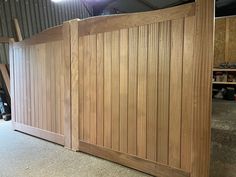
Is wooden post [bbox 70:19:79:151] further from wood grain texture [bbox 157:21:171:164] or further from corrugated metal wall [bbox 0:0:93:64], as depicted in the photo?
corrugated metal wall [bbox 0:0:93:64]

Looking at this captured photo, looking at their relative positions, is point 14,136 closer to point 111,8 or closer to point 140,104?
point 140,104

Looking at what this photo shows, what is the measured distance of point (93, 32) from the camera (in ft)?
7.81

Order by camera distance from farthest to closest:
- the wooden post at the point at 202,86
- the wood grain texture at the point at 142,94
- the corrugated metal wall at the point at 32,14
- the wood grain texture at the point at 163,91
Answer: the corrugated metal wall at the point at 32,14, the wood grain texture at the point at 142,94, the wood grain texture at the point at 163,91, the wooden post at the point at 202,86

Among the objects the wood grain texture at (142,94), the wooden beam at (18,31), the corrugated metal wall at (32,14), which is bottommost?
the wood grain texture at (142,94)

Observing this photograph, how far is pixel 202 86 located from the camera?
1703 millimetres

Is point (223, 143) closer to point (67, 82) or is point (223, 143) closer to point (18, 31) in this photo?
point (67, 82)

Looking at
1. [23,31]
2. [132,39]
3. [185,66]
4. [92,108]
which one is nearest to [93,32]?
[132,39]

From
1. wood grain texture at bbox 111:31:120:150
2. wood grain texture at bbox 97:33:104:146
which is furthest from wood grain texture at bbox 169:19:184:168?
wood grain texture at bbox 97:33:104:146

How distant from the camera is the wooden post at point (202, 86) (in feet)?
5.38

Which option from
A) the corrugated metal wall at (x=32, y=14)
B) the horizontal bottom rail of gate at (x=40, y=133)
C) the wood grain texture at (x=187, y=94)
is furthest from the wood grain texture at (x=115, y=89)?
the corrugated metal wall at (x=32, y=14)

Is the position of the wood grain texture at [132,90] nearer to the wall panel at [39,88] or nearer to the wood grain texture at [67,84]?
the wood grain texture at [67,84]

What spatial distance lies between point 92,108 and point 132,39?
91cm

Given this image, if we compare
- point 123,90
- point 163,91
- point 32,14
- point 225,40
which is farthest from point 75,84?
point 225,40

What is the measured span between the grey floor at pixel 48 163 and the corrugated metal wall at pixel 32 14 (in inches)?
104
